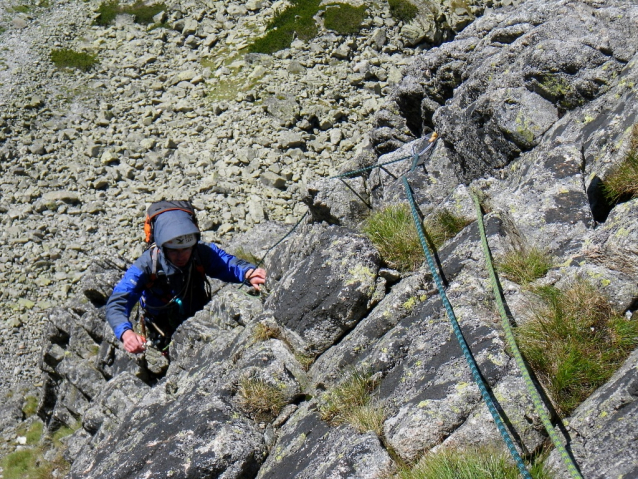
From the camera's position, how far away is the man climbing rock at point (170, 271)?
9.78 m

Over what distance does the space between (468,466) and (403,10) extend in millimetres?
31905

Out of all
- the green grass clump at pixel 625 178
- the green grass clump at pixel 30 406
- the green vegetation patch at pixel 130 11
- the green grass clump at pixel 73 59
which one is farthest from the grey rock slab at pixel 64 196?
the green grass clump at pixel 625 178

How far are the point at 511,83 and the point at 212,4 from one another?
99.5ft

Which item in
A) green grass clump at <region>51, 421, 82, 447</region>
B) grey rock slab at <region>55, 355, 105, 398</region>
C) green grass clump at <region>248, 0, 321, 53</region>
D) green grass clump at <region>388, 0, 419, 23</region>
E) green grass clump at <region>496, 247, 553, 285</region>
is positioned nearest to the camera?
green grass clump at <region>496, 247, 553, 285</region>

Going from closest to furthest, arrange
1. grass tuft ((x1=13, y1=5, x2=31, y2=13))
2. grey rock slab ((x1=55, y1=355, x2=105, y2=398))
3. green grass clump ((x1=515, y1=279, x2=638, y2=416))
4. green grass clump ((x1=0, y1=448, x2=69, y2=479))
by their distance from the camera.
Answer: green grass clump ((x1=515, y1=279, x2=638, y2=416)) < green grass clump ((x1=0, y1=448, x2=69, y2=479)) < grey rock slab ((x1=55, y1=355, x2=105, y2=398)) < grass tuft ((x1=13, y1=5, x2=31, y2=13))

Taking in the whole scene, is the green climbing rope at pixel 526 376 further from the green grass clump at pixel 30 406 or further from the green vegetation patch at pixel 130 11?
the green vegetation patch at pixel 130 11

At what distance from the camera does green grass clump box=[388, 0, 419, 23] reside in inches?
1289

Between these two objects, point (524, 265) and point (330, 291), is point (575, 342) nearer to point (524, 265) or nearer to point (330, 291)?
point (524, 265)

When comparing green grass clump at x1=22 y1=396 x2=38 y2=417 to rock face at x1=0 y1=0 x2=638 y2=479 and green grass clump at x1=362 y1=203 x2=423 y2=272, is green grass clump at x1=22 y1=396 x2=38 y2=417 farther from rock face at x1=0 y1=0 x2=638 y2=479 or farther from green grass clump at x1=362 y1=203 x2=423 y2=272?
green grass clump at x1=362 y1=203 x2=423 y2=272

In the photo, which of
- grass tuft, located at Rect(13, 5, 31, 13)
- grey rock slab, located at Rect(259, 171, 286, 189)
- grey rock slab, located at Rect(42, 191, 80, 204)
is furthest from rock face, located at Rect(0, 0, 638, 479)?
grass tuft, located at Rect(13, 5, 31, 13)

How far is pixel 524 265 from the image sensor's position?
620 centimetres

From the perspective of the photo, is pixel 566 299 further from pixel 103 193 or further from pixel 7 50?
pixel 7 50

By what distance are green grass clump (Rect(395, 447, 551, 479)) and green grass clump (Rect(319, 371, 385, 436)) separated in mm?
747

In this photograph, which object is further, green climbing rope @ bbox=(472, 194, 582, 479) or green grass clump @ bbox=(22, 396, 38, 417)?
green grass clump @ bbox=(22, 396, 38, 417)
